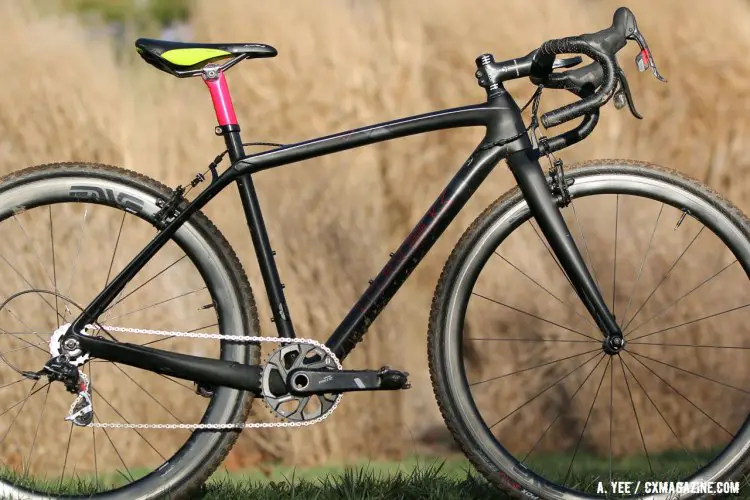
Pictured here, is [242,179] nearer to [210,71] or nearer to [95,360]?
[210,71]

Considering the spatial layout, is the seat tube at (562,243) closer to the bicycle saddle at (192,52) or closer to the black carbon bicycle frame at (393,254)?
the black carbon bicycle frame at (393,254)

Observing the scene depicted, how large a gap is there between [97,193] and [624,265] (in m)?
1.94

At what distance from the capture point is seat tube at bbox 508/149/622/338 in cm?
344

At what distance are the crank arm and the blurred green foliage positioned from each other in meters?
1.95

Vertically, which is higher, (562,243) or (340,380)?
(562,243)

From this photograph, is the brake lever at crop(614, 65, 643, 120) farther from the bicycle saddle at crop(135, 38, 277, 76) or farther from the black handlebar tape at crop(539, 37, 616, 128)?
the bicycle saddle at crop(135, 38, 277, 76)

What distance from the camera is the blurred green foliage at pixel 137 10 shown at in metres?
4.83

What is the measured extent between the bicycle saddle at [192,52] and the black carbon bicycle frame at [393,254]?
21 centimetres

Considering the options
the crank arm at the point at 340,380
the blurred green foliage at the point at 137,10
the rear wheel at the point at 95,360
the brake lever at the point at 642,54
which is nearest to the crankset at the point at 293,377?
the crank arm at the point at 340,380

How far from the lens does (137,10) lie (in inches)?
192

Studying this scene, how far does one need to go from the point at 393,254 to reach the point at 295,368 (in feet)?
1.42

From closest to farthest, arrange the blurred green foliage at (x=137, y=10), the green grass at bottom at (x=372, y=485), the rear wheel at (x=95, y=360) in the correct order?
the green grass at bottom at (x=372, y=485) < the rear wheel at (x=95, y=360) < the blurred green foliage at (x=137, y=10)

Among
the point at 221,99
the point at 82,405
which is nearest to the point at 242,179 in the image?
the point at 221,99

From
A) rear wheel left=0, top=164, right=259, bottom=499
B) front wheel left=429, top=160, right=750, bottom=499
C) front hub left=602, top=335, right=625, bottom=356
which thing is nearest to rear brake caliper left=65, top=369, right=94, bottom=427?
rear wheel left=0, top=164, right=259, bottom=499
